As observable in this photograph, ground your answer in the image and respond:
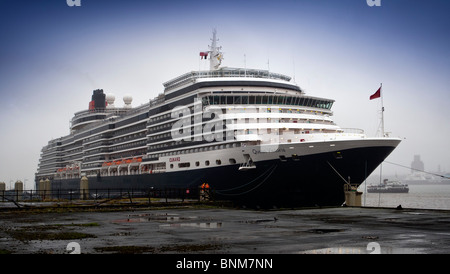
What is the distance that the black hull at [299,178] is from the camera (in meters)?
34.8

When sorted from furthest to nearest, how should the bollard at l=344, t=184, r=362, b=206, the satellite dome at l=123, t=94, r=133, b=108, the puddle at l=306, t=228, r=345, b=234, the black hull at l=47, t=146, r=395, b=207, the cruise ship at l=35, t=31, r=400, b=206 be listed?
the satellite dome at l=123, t=94, r=133, b=108
the cruise ship at l=35, t=31, r=400, b=206
the black hull at l=47, t=146, r=395, b=207
the bollard at l=344, t=184, r=362, b=206
the puddle at l=306, t=228, r=345, b=234

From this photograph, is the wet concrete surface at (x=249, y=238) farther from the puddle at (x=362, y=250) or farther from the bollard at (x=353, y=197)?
the bollard at (x=353, y=197)

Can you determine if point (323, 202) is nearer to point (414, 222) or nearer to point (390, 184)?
point (414, 222)

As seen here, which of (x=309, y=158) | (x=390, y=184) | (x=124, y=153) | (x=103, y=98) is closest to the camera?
(x=309, y=158)

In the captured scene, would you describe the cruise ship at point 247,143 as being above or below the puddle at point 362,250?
above

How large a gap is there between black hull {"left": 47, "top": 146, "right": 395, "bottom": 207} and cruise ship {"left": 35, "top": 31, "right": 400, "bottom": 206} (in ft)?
0.26

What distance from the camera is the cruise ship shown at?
35344 millimetres

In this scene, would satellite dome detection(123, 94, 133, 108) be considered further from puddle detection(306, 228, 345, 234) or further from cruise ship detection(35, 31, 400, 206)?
puddle detection(306, 228, 345, 234)

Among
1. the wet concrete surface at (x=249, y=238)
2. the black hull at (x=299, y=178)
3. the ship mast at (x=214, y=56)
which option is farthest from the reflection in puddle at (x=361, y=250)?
the ship mast at (x=214, y=56)

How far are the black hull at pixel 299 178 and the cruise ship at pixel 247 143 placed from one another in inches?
3.1

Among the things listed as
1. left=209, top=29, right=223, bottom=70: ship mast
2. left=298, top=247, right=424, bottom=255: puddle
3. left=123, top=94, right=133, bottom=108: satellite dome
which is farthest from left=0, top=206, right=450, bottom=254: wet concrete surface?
left=123, top=94, right=133, bottom=108: satellite dome

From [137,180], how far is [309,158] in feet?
98.6
